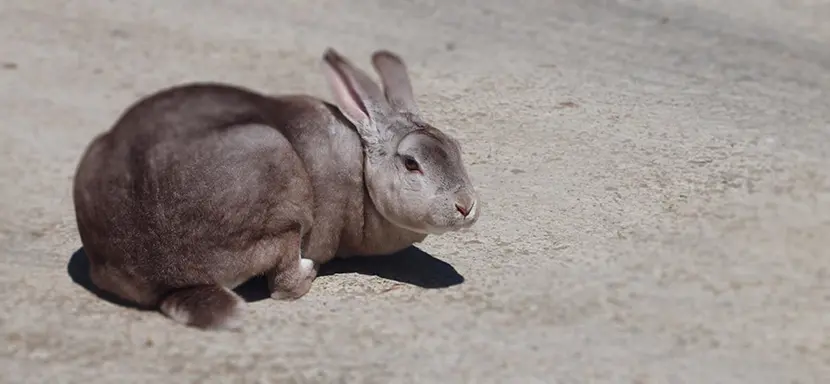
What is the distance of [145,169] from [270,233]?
602 mm

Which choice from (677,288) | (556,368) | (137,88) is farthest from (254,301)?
(137,88)

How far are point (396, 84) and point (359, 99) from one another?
0.94 feet

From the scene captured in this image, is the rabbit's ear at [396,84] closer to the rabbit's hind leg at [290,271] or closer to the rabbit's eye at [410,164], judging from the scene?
the rabbit's eye at [410,164]

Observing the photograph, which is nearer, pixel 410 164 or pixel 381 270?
pixel 410 164

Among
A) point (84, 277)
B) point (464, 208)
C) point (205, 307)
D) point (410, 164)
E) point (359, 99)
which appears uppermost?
point (359, 99)

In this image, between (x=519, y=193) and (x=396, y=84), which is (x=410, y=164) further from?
(x=519, y=193)

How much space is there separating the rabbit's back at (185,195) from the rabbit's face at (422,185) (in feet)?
1.24

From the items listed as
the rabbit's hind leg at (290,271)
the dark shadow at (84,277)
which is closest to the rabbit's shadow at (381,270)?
the dark shadow at (84,277)

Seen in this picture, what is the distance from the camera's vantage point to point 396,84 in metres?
6.20

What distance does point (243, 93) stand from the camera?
5828 millimetres

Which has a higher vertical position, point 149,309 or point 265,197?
point 265,197

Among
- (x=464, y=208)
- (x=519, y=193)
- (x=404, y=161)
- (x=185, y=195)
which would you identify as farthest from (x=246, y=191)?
(x=519, y=193)

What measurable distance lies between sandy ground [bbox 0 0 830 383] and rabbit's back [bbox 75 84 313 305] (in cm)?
26

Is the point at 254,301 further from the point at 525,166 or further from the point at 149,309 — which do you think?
the point at 525,166
